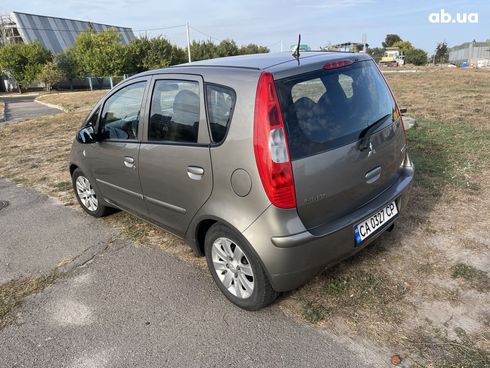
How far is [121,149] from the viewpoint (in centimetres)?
362

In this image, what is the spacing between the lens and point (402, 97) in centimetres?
1306

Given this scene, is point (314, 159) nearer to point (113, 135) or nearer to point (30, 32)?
point (113, 135)

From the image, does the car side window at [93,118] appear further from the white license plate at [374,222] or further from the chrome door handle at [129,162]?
the white license plate at [374,222]

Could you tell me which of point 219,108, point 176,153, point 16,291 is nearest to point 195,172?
point 176,153

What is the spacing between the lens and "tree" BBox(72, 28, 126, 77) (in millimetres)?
46500

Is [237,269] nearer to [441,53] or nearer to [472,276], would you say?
[472,276]

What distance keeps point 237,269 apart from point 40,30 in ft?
243

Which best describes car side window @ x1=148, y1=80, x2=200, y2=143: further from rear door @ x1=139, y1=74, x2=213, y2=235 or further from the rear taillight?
the rear taillight

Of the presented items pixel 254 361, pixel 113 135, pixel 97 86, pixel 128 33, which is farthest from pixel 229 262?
pixel 128 33

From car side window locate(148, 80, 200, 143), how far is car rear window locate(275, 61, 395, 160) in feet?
2.40

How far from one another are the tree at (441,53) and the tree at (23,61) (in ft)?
199

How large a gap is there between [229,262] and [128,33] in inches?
3845

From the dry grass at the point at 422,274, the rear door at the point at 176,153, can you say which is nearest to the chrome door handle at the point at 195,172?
the rear door at the point at 176,153

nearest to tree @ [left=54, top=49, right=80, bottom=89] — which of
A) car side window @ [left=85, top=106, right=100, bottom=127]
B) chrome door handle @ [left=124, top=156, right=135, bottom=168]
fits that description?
car side window @ [left=85, top=106, right=100, bottom=127]
